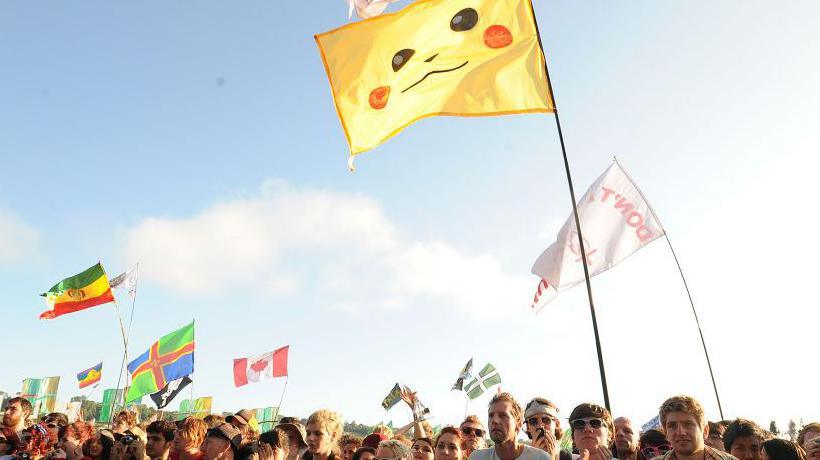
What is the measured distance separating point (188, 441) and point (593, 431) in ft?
12.1

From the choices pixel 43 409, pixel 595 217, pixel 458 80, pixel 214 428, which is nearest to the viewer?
pixel 214 428

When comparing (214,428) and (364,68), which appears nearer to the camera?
(214,428)

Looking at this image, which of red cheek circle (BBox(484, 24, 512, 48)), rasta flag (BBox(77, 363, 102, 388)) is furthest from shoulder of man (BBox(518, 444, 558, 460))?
rasta flag (BBox(77, 363, 102, 388))

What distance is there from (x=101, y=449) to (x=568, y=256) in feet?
26.7

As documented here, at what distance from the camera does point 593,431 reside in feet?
15.1

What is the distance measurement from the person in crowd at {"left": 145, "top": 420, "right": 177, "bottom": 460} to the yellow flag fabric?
404cm

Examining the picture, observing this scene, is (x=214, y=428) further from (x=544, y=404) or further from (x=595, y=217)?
(x=595, y=217)

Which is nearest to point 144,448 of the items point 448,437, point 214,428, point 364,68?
point 214,428

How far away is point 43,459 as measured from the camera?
6605mm

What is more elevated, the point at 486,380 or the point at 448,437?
the point at 486,380

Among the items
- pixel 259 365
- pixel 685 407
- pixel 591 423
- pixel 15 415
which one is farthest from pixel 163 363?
pixel 685 407

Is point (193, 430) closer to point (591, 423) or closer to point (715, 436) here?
point (591, 423)

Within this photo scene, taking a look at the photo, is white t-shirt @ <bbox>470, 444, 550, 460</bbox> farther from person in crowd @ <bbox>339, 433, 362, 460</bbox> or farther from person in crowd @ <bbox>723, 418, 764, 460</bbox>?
person in crowd @ <bbox>339, 433, 362, 460</bbox>

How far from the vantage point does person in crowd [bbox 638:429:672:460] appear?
5.41 meters
